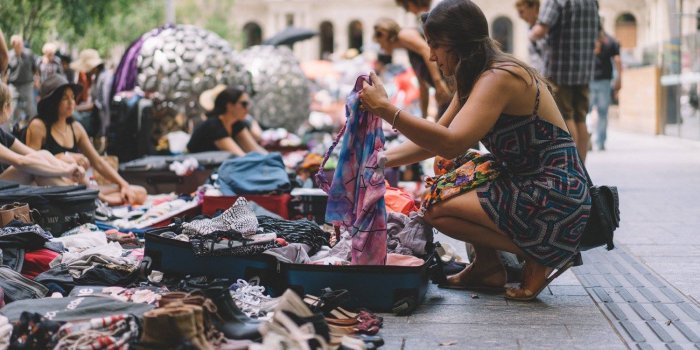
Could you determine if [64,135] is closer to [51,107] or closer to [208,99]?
[51,107]

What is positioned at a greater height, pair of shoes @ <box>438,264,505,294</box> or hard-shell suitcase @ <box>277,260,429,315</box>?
hard-shell suitcase @ <box>277,260,429,315</box>

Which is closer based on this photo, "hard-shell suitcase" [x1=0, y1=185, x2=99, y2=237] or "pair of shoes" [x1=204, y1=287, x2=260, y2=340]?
"pair of shoes" [x1=204, y1=287, x2=260, y2=340]

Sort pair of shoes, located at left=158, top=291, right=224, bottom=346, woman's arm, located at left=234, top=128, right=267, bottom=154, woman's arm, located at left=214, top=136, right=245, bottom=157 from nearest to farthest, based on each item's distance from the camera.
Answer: pair of shoes, located at left=158, top=291, right=224, bottom=346, woman's arm, located at left=214, top=136, right=245, bottom=157, woman's arm, located at left=234, top=128, right=267, bottom=154

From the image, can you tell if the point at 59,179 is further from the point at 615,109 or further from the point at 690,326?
the point at 615,109

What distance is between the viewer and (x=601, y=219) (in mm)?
5289

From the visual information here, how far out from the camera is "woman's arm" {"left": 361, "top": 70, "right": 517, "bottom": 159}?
5.00m

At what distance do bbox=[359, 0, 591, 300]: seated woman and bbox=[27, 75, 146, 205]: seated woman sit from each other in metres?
3.96

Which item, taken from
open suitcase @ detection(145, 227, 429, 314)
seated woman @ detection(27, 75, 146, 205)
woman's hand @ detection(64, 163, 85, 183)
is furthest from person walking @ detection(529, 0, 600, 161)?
open suitcase @ detection(145, 227, 429, 314)

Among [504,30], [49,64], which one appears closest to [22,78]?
[49,64]

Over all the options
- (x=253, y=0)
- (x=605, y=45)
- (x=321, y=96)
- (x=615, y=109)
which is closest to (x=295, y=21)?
(x=253, y=0)

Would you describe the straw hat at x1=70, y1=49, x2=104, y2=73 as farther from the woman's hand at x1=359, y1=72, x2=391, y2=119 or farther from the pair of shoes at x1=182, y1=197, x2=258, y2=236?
the woman's hand at x1=359, y1=72, x2=391, y2=119

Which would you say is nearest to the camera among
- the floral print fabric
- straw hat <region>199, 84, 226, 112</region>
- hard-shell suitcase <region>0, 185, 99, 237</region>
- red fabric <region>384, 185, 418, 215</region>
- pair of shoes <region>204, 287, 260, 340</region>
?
pair of shoes <region>204, 287, 260, 340</region>

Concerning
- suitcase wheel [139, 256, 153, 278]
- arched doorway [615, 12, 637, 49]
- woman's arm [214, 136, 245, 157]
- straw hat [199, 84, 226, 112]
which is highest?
straw hat [199, 84, 226, 112]

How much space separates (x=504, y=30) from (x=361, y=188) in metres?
86.0
